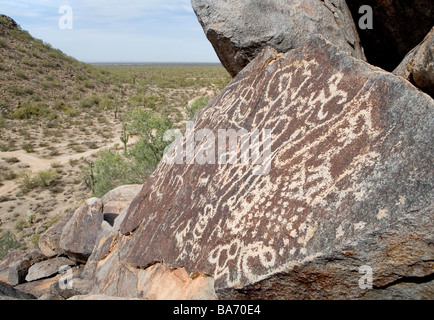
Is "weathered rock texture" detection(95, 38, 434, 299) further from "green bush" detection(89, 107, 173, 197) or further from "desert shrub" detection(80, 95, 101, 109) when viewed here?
"desert shrub" detection(80, 95, 101, 109)

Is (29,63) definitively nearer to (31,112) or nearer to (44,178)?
(31,112)

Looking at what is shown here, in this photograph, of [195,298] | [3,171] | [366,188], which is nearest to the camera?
[366,188]

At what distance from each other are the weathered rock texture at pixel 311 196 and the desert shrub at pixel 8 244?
203 inches

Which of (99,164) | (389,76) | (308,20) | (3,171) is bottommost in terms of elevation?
(3,171)

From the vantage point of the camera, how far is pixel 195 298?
2582 millimetres

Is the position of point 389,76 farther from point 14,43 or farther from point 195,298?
point 14,43

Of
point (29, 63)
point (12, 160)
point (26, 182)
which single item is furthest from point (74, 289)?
point (29, 63)

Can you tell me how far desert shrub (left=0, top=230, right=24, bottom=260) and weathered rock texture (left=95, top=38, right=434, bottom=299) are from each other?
516 cm

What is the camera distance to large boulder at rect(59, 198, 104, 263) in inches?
186

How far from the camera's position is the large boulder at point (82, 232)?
4.73 metres

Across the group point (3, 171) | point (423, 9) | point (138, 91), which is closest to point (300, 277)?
point (423, 9)

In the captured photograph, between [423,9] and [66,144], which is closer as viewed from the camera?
[423,9]

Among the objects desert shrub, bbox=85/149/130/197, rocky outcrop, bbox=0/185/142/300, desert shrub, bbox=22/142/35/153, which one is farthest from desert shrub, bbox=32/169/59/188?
rocky outcrop, bbox=0/185/142/300
